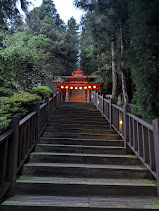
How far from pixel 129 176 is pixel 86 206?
1051 mm

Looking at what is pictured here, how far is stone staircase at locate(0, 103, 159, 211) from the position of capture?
1.66 metres

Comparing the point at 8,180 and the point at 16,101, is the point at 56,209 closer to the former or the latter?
the point at 8,180

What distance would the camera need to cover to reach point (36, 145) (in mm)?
2947

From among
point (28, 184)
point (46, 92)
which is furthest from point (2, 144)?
point (46, 92)

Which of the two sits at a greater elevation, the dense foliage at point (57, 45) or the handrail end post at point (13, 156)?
the dense foliage at point (57, 45)

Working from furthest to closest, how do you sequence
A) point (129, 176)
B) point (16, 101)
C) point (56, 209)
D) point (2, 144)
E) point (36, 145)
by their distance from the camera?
point (16, 101) → point (36, 145) → point (129, 176) → point (2, 144) → point (56, 209)

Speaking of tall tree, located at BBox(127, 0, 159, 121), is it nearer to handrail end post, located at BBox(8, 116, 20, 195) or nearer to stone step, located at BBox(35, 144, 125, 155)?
stone step, located at BBox(35, 144, 125, 155)

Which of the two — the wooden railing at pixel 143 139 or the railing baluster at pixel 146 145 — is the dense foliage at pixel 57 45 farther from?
the railing baluster at pixel 146 145

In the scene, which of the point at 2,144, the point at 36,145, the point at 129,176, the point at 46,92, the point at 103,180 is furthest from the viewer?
the point at 46,92

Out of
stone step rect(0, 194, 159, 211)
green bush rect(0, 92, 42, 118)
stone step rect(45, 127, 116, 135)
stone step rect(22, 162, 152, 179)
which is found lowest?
stone step rect(0, 194, 159, 211)

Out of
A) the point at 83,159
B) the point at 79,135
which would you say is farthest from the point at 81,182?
the point at 79,135

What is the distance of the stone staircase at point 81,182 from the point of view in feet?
5.46

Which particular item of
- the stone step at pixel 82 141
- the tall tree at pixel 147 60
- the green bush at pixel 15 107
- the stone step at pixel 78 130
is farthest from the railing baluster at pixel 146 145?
the tall tree at pixel 147 60

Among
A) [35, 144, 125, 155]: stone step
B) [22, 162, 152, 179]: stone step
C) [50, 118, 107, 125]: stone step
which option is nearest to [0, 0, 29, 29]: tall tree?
[50, 118, 107, 125]: stone step
